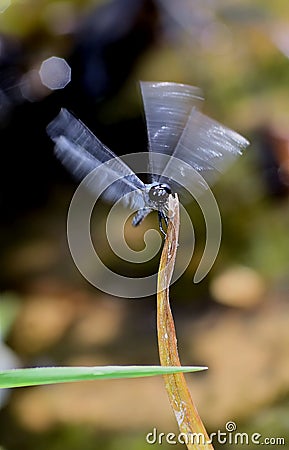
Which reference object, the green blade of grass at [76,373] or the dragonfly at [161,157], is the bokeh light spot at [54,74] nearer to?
the dragonfly at [161,157]

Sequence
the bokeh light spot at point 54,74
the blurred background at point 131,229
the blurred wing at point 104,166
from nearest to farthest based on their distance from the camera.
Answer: the blurred wing at point 104,166, the blurred background at point 131,229, the bokeh light spot at point 54,74

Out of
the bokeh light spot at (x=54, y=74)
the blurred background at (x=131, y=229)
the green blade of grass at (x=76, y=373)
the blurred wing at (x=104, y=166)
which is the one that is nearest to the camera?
the green blade of grass at (x=76, y=373)

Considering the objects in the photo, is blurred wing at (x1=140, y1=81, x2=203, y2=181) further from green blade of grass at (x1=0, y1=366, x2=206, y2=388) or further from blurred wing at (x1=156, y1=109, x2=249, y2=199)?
green blade of grass at (x1=0, y1=366, x2=206, y2=388)

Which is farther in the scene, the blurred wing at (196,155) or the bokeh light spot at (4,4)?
the bokeh light spot at (4,4)

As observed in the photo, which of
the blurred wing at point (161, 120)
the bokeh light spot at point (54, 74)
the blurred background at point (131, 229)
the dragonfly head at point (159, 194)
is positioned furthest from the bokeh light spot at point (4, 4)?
the dragonfly head at point (159, 194)

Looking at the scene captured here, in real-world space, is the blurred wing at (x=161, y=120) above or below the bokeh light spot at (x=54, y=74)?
below

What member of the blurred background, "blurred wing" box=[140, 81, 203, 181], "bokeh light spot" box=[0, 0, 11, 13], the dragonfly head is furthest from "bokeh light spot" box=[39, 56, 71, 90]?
the dragonfly head

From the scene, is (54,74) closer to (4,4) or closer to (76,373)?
(4,4)
